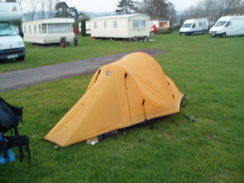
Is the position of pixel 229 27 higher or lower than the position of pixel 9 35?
higher

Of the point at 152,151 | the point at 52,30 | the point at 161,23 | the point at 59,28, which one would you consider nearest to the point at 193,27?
the point at 161,23

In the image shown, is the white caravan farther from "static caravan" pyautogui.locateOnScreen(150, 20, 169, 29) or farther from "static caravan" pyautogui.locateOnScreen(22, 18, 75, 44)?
"static caravan" pyautogui.locateOnScreen(150, 20, 169, 29)

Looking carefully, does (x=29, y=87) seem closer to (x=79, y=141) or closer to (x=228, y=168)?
(x=79, y=141)

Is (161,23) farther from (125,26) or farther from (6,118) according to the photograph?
(6,118)

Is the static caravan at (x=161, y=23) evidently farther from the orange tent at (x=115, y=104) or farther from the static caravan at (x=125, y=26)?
the orange tent at (x=115, y=104)

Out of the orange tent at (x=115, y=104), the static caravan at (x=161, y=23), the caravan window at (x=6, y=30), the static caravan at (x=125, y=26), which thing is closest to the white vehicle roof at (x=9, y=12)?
the caravan window at (x=6, y=30)

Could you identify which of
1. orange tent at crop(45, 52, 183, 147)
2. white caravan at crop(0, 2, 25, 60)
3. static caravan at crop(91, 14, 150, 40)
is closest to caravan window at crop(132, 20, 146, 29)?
static caravan at crop(91, 14, 150, 40)

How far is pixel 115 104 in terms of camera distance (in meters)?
4.62

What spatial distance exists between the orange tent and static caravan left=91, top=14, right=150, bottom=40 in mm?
21323

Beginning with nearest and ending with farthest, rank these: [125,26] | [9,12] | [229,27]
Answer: [9,12] → [125,26] → [229,27]

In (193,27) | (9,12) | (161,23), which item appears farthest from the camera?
(161,23)

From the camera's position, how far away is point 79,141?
4.27 meters

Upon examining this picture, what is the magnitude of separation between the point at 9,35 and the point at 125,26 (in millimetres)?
14581

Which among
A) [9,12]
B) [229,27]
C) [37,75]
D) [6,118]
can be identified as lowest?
[37,75]
